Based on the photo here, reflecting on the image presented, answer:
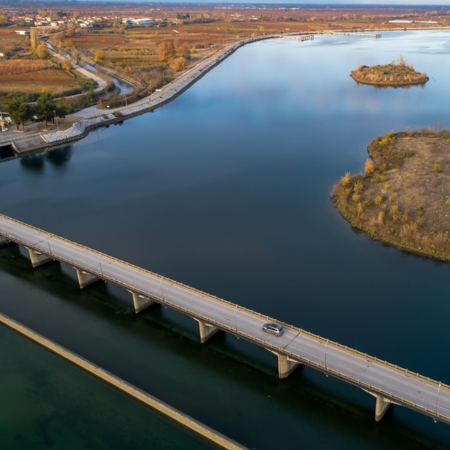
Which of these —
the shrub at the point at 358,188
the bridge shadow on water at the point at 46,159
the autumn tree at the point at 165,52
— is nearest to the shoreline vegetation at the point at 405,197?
the shrub at the point at 358,188

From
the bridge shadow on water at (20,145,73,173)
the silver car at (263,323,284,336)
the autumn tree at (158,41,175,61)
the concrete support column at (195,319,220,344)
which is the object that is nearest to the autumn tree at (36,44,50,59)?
the autumn tree at (158,41,175,61)

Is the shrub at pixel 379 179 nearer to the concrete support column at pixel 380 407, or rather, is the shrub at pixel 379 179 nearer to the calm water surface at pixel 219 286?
the calm water surface at pixel 219 286

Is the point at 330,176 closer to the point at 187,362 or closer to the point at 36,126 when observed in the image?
the point at 187,362

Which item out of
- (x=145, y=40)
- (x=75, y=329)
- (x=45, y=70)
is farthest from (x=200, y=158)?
(x=145, y=40)

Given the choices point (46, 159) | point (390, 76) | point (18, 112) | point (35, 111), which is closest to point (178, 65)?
point (390, 76)

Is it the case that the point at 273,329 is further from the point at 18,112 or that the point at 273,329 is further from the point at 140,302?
the point at 18,112

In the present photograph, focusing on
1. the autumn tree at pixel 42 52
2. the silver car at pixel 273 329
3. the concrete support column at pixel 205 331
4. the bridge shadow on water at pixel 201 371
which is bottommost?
the bridge shadow on water at pixel 201 371
